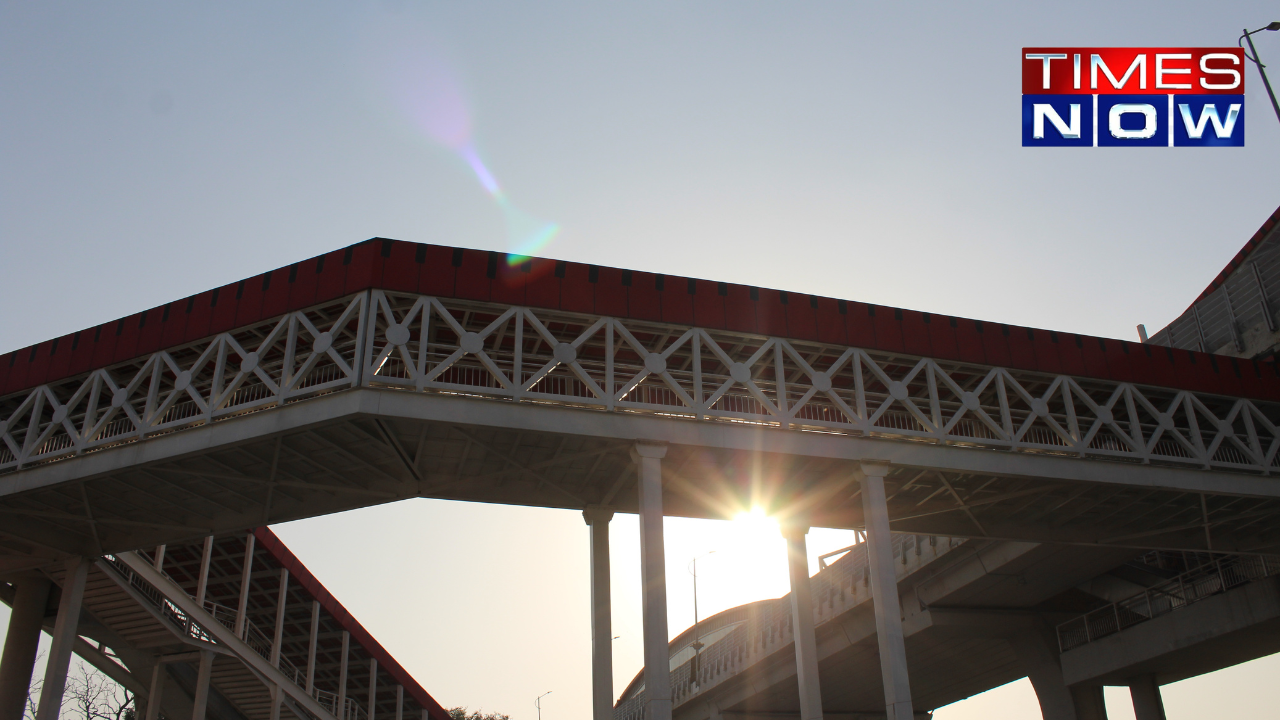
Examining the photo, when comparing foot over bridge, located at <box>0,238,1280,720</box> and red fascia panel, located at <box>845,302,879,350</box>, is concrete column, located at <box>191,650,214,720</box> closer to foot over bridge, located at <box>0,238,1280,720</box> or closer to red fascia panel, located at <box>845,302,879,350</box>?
foot over bridge, located at <box>0,238,1280,720</box>

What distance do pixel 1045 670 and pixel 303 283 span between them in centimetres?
3255

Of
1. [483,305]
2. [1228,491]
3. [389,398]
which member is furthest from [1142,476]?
[389,398]

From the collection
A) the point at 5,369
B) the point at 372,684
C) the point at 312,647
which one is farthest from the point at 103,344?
the point at 372,684

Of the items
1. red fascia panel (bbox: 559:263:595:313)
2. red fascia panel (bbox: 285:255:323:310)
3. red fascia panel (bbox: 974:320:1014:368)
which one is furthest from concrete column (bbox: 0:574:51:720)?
red fascia panel (bbox: 974:320:1014:368)

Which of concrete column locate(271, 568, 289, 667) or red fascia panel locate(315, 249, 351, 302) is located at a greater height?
red fascia panel locate(315, 249, 351, 302)

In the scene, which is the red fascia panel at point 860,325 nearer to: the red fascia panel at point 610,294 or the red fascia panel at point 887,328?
the red fascia panel at point 887,328

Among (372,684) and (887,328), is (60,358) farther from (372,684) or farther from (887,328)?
(372,684)

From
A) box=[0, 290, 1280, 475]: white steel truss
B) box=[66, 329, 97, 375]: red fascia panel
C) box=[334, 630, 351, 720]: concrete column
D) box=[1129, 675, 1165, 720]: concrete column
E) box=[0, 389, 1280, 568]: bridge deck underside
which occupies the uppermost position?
box=[66, 329, 97, 375]: red fascia panel

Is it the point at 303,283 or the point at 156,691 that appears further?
the point at 156,691

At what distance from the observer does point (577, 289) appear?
22438mm

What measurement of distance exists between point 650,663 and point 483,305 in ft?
27.7

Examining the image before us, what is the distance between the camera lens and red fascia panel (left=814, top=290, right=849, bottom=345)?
24.2m

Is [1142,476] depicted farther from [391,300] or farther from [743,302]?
[391,300]

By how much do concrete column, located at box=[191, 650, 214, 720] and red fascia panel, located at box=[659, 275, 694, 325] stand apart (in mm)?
20032
